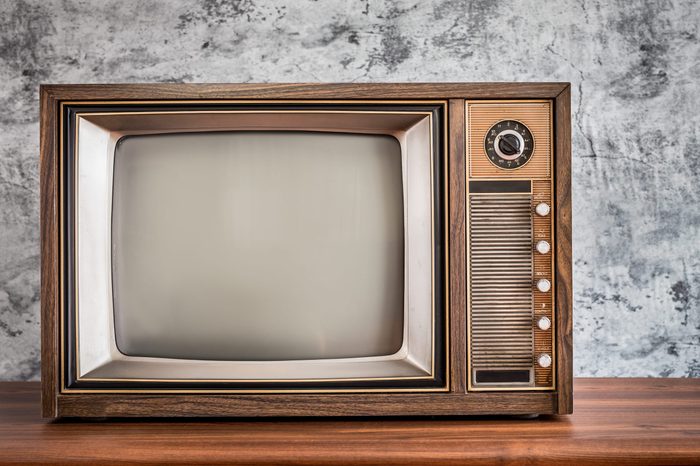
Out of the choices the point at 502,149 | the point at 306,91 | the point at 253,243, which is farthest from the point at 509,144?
the point at 253,243

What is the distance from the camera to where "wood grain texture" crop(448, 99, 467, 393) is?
0.85 meters

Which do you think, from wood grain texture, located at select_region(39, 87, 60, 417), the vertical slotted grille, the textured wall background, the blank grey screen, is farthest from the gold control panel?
wood grain texture, located at select_region(39, 87, 60, 417)

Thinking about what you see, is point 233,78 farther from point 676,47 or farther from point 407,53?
point 676,47

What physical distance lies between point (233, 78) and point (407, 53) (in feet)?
1.25

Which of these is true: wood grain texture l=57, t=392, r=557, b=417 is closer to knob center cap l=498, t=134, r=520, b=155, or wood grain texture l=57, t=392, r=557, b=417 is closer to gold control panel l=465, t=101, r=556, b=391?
gold control panel l=465, t=101, r=556, b=391

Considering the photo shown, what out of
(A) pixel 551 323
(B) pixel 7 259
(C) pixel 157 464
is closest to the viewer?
(C) pixel 157 464

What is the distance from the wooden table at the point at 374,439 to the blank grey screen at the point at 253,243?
131 millimetres

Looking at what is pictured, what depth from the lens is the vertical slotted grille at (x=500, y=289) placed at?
0.86 metres

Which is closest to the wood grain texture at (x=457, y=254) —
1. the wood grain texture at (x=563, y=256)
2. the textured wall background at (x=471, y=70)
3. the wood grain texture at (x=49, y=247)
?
the wood grain texture at (x=563, y=256)

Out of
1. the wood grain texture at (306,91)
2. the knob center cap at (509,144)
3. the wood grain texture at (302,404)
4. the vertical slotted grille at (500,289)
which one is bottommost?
the wood grain texture at (302,404)

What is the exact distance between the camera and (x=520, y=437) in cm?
79

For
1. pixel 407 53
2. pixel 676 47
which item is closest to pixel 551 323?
pixel 407 53

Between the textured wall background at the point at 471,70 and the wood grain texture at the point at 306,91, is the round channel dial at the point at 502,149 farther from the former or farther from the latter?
the textured wall background at the point at 471,70

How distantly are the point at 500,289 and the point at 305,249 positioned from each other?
1.00 feet
